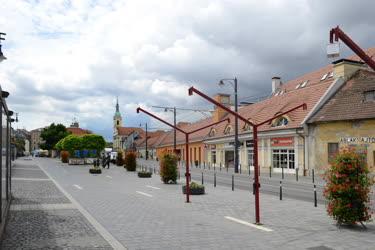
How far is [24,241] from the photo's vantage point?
9.14 m

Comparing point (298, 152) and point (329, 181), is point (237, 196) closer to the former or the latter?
point (329, 181)

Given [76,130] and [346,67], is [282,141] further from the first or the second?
[76,130]

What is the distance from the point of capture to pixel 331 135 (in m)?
33.1

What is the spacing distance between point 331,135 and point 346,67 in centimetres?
725

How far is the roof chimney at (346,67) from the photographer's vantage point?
36344 mm

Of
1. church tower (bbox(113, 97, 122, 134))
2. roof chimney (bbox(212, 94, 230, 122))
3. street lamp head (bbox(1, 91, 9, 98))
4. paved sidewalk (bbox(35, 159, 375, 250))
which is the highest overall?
church tower (bbox(113, 97, 122, 134))

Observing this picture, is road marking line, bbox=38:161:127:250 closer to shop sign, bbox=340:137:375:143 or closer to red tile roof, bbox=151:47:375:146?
shop sign, bbox=340:137:375:143

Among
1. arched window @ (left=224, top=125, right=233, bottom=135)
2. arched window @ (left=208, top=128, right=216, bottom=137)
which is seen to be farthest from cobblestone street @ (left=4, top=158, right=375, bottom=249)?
arched window @ (left=208, top=128, right=216, bottom=137)

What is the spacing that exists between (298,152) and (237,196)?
19.1 m

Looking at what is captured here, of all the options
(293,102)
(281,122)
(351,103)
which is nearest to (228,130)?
(293,102)

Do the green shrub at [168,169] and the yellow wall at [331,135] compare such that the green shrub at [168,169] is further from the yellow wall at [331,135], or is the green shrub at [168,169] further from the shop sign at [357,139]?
the shop sign at [357,139]

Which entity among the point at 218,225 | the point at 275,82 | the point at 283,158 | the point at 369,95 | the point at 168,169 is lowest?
the point at 218,225

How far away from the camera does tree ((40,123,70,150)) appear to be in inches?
4207

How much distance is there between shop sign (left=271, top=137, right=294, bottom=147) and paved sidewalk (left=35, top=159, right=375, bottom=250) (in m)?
20.9
